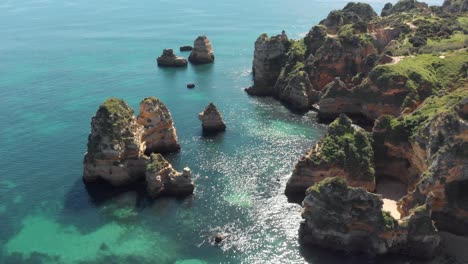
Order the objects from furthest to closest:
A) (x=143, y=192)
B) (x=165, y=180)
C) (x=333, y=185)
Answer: (x=143, y=192), (x=165, y=180), (x=333, y=185)

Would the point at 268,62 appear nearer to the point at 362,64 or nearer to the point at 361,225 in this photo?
the point at 362,64

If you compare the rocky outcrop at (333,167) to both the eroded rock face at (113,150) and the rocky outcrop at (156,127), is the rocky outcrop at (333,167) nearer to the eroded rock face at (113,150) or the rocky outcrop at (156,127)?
the rocky outcrop at (156,127)

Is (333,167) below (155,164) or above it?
above

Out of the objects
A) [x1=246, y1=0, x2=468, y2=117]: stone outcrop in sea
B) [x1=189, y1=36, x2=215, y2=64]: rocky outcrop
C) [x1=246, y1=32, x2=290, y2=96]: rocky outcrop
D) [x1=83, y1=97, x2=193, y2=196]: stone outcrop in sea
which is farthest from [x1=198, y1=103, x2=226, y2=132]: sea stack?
[x1=189, y1=36, x2=215, y2=64]: rocky outcrop

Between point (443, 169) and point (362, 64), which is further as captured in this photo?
point (362, 64)

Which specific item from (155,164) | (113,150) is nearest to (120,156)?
(113,150)

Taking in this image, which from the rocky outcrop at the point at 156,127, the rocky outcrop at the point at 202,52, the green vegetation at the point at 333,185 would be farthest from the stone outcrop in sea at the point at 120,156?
the rocky outcrop at the point at 202,52

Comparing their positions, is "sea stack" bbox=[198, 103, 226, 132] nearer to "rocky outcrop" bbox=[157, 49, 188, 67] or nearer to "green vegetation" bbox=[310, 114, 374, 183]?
"green vegetation" bbox=[310, 114, 374, 183]
